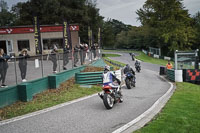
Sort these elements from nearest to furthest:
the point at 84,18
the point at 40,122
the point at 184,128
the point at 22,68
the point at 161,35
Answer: the point at 184,128 < the point at 40,122 < the point at 22,68 < the point at 84,18 < the point at 161,35

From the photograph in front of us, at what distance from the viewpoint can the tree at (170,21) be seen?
51.2 meters

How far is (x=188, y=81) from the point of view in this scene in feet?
62.5

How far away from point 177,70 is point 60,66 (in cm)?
1035

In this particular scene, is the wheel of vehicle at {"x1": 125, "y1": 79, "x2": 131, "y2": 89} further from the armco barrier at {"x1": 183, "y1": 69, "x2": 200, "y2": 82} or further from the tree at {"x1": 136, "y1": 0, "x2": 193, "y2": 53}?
the tree at {"x1": 136, "y1": 0, "x2": 193, "y2": 53}

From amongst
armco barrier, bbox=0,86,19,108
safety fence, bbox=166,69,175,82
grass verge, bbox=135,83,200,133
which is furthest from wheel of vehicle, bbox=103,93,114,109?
safety fence, bbox=166,69,175,82

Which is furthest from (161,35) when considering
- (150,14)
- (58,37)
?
(58,37)

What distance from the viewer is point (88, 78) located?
46.0 feet

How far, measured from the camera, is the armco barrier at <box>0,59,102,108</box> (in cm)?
884

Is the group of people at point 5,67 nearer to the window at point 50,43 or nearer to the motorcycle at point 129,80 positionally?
the motorcycle at point 129,80

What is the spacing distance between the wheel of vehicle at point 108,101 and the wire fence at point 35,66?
4.11 meters

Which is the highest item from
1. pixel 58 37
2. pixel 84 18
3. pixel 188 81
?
pixel 84 18

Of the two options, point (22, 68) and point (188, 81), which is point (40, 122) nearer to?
point (22, 68)

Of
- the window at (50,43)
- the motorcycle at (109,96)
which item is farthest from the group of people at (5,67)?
the window at (50,43)

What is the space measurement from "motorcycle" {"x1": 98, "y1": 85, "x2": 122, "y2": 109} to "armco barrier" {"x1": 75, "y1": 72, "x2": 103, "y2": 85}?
14.9 feet
